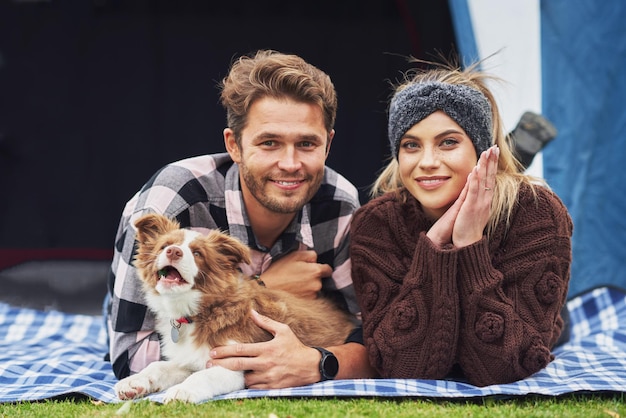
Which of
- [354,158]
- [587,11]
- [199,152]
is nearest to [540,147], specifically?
[587,11]

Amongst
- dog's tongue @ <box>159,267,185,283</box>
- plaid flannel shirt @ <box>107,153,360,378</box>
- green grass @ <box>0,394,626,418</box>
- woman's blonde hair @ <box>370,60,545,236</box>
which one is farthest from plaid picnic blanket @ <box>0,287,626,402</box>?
woman's blonde hair @ <box>370,60,545,236</box>

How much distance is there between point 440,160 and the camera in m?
2.85

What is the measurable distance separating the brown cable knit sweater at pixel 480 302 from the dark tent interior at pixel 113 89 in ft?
7.57

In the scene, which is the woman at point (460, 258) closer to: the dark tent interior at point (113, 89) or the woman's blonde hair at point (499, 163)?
the woman's blonde hair at point (499, 163)

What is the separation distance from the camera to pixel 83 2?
4.99m

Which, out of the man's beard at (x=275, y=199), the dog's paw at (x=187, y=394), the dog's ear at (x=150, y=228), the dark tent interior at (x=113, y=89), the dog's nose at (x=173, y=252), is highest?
the dark tent interior at (x=113, y=89)

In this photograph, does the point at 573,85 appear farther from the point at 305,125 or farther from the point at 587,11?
the point at 305,125

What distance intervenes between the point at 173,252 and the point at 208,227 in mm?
635

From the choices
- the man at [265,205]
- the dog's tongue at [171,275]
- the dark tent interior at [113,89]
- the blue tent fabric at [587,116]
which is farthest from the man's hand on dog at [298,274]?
the dark tent interior at [113,89]

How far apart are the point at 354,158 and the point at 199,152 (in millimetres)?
1091

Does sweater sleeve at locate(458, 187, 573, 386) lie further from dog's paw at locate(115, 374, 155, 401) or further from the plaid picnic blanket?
dog's paw at locate(115, 374, 155, 401)

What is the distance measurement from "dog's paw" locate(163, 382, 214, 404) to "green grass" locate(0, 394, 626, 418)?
0.04 m

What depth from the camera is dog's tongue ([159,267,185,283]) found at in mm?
2467

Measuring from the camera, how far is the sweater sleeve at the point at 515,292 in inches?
108
